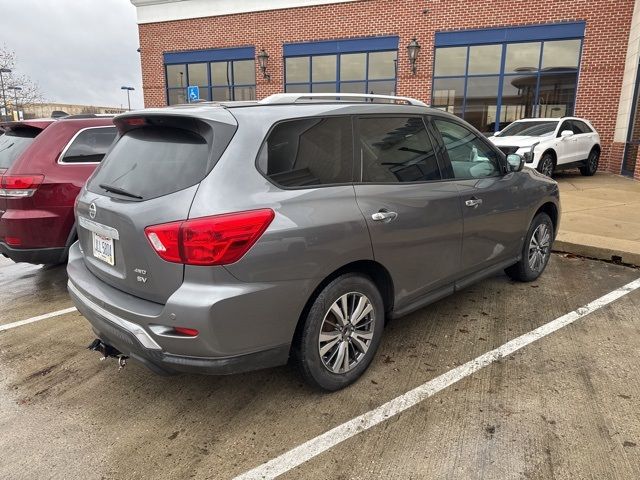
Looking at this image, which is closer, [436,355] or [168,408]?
[168,408]

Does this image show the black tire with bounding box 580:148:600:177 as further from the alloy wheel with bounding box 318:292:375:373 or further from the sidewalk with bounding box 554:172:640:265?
the alloy wheel with bounding box 318:292:375:373

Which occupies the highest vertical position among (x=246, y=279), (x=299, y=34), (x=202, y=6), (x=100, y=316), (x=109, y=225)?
(x=202, y=6)

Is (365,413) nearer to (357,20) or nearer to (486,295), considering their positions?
(486,295)

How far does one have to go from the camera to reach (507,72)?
1457cm

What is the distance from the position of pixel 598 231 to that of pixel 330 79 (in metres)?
12.1

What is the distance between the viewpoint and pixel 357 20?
15680 millimetres

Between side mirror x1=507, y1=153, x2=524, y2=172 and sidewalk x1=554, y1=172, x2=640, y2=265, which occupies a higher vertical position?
side mirror x1=507, y1=153, x2=524, y2=172

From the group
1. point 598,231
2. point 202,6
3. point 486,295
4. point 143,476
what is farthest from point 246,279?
point 202,6

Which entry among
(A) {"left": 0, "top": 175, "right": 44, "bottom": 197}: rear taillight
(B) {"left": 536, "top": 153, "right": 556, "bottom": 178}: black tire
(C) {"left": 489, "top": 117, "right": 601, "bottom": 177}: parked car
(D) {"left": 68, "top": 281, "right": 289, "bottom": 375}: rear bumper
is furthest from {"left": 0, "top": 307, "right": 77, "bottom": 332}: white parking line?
(B) {"left": 536, "top": 153, "right": 556, "bottom": 178}: black tire

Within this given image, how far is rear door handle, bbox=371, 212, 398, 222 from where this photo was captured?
283 cm

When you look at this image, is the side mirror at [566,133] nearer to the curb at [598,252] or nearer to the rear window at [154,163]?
the curb at [598,252]

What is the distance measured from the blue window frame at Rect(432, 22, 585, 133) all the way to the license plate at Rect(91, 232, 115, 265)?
14388mm

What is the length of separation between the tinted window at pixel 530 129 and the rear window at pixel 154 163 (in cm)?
1095

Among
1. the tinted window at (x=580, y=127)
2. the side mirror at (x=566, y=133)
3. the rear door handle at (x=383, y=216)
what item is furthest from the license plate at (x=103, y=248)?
the tinted window at (x=580, y=127)
